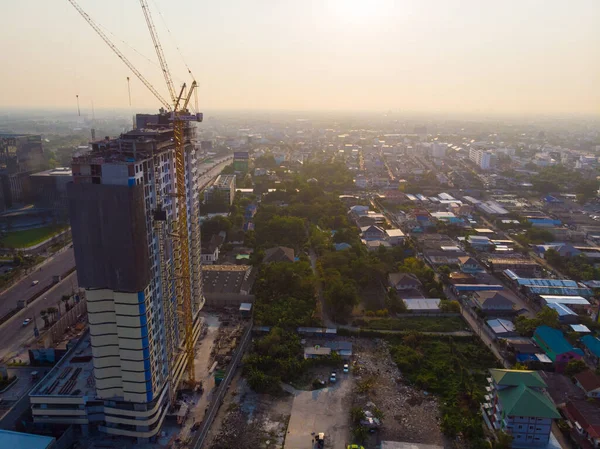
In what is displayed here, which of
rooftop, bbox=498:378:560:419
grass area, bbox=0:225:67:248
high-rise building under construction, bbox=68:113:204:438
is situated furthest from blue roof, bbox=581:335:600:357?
grass area, bbox=0:225:67:248

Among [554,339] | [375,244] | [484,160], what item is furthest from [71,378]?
[484,160]

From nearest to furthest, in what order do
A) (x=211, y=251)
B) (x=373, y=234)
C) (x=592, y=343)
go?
(x=592, y=343) → (x=211, y=251) → (x=373, y=234)

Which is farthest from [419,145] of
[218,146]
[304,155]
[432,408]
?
[432,408]

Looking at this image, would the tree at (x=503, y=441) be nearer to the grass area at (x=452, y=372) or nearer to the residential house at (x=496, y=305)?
the grass area at (x=452, y=372)

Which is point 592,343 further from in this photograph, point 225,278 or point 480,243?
point 225,278

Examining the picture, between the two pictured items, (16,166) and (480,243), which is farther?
(16,166)

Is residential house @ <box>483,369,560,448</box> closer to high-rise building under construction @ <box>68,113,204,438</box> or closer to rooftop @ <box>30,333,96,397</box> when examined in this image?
high-rise building under construction @ <box>68,113,204,438</box>
